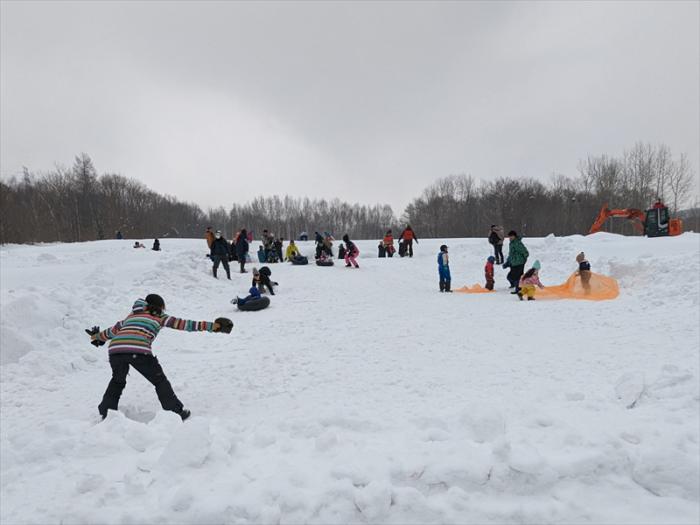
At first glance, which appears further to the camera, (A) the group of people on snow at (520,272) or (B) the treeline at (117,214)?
(B) the treeline at (117,214)

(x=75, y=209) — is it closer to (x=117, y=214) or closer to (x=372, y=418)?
(x=117, y=214)

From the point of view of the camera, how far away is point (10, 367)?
228 inches

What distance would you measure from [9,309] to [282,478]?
6887 mm

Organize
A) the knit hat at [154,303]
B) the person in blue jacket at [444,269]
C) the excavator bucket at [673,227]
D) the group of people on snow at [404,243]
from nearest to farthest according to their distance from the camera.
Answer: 1. the knit hat at [154,303]
2. the person in blue jacket at [444,269]
3. the excavator bucket at [673,227]
4. the group of people on snow at [404,243]

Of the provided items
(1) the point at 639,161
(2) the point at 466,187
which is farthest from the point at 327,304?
(2) the point at 466,187

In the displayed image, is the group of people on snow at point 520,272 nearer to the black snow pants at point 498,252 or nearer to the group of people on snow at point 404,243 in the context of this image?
the black snow pants at point 498,252

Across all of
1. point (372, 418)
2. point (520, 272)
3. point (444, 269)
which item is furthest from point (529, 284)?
point (372, 418)

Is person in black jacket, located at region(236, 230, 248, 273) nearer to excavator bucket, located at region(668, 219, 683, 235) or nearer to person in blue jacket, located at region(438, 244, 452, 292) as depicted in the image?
person in blue jacket, located at region(438, 244, 452, 292)

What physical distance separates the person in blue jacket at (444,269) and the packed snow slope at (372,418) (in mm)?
3538

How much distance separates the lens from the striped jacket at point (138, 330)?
448 centimetres

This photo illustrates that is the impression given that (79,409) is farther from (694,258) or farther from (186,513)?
(694,258)

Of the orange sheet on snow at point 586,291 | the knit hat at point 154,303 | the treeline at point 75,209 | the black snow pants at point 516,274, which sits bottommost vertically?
the orange sheet on snow at point 586,291

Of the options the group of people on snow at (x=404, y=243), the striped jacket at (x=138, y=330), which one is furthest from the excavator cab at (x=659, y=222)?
the striped jacket at (x=138, y=330)

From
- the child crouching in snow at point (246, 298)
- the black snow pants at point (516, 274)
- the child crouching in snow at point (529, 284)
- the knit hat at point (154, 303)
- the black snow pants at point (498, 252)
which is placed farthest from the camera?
the black snow pants at point (498, 252)
